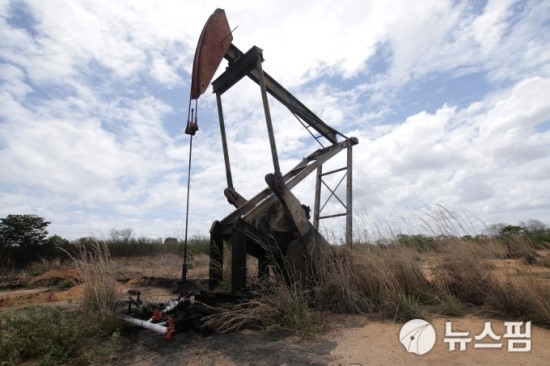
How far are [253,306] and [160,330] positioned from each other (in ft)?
3.80

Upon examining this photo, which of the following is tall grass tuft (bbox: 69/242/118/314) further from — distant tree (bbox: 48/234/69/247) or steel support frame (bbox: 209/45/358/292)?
distant tree (bbox: 48/234/69/247)

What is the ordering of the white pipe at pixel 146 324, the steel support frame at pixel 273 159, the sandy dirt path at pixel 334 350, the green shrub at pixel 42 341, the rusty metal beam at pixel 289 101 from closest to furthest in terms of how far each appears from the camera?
the sandy dirt path at pixel 334 350 < the green shrub at pixel 42 341 < the white pipe at pixel 146 324 < the steel support frame at pixel 273 159 < the rusty metal beam at pixel 289 101

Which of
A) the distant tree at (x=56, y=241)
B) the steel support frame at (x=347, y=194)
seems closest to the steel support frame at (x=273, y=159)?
the steel support frame at (x=347, y=194)

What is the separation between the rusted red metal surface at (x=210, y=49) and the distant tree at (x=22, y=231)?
17.0 metres

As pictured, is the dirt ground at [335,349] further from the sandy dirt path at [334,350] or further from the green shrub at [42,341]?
the green shrub at [42,341]

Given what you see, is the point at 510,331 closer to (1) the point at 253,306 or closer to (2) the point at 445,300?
(2) the point at 445,300

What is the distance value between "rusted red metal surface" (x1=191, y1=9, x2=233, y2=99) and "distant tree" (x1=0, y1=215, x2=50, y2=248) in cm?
1702

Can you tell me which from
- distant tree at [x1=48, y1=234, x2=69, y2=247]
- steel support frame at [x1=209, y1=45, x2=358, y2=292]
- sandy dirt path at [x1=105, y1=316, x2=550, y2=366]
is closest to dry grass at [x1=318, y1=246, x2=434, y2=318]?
sandy dirt path at [x1=105, y1=316, x2=550, y2=366]

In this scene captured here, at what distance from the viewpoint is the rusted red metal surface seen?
5309 millimetres

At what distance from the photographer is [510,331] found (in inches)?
145

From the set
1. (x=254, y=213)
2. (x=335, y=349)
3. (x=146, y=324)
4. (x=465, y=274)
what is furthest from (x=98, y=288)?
(x=465, y=274)

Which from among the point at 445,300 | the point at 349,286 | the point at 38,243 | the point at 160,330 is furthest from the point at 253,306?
the point at 38,243

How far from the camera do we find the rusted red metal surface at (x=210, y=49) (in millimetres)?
5309

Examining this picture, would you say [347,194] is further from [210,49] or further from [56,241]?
[56,241]
